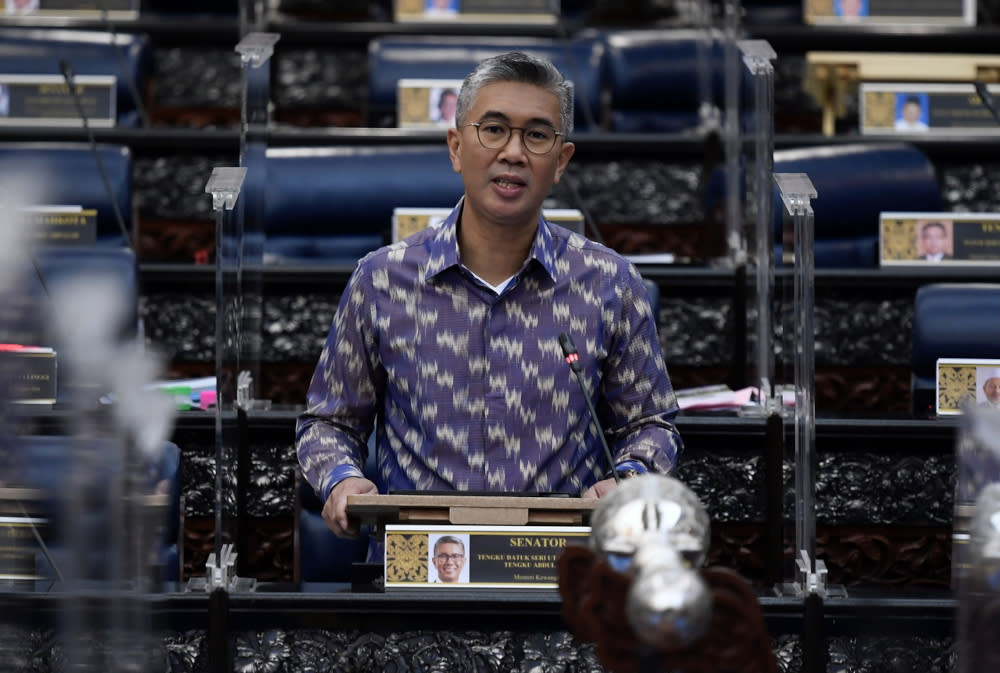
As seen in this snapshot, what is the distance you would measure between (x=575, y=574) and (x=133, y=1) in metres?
3.53

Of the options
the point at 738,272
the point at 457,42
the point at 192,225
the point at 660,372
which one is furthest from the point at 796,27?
the point at 660,372

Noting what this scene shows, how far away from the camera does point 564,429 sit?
1.93 m

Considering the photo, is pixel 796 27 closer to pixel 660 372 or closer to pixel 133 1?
pixel 133 1

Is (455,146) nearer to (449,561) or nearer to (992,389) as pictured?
(449,561)

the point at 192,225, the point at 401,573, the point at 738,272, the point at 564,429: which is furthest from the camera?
the point at 192,225

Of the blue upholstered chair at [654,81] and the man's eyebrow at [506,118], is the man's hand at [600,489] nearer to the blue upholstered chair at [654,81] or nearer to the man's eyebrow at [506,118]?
the man's eyebrow at [506,118]

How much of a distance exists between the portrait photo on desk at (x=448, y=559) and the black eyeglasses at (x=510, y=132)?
1.57ft

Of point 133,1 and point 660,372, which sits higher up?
point 133,1

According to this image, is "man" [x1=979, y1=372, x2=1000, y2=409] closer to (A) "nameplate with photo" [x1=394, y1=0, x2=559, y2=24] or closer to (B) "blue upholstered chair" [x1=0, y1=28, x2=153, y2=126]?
(A) "nameplate with photo" [x1=394, y1=0, x2=559, y2=24]

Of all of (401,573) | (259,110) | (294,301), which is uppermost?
(259,110)

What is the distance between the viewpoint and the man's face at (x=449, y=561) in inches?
67.9

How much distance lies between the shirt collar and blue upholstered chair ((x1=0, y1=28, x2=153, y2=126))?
199 cm

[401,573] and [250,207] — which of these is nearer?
[401,573]

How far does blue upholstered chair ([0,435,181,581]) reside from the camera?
1.03 metres
